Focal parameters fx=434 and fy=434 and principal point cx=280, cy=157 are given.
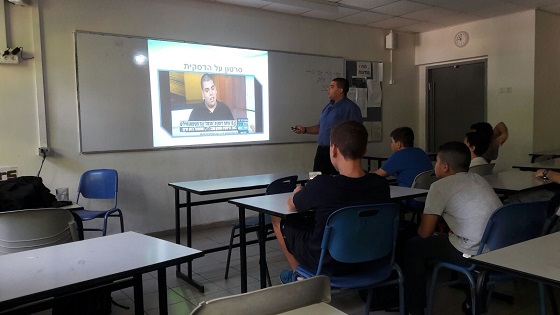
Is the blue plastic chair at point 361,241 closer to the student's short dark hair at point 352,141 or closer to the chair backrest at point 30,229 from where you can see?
the student's short dark hair at point 352,141

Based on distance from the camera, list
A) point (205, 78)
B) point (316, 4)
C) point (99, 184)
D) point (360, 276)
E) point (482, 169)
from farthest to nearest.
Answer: point (316, 4), point (205, 78), point (99, 184), point (482, 169), point (360, 276)

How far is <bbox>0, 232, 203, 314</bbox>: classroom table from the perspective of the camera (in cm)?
120

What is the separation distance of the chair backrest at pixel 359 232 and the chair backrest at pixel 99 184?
2834 millimetres

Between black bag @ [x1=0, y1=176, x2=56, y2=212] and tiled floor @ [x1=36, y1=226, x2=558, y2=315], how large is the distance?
86cm

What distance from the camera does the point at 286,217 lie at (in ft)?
7.45

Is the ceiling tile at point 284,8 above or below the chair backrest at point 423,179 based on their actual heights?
above

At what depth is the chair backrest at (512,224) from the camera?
204 centimetres

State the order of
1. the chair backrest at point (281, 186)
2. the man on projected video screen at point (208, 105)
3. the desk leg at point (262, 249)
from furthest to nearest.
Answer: the man on projected video screen at point (208, 105), the chair backrest at point (281, 186), the desk leg at point (262, 249)

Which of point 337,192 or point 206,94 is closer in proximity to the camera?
point 337,192

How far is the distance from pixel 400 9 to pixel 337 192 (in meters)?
4.39

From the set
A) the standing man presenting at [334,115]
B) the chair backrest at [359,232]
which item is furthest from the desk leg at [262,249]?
the standing man presenting at [334,115]

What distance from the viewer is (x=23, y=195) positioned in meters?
2.71

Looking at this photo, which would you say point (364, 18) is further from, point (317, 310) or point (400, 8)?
point (317, 310)

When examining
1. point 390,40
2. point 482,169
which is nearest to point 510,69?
point 390,40
